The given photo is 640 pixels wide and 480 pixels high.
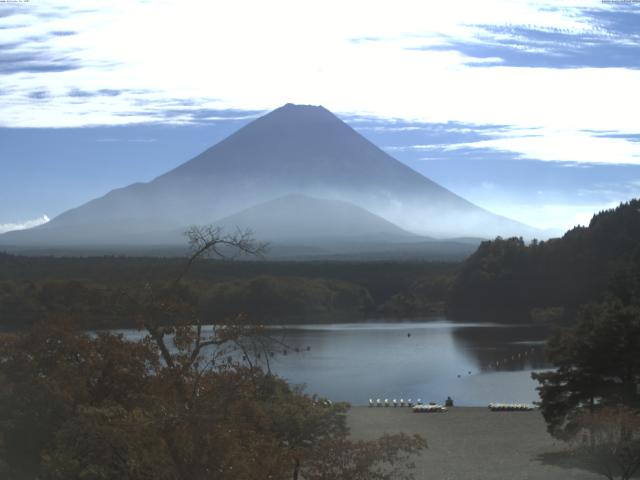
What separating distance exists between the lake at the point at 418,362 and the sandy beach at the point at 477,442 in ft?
9.00

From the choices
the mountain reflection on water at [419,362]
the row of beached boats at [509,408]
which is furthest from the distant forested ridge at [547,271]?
the row of beached boats at [509,408]

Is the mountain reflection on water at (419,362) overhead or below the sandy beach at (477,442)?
below

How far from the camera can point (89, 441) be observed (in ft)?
24.8

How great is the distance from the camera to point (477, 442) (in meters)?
18.1

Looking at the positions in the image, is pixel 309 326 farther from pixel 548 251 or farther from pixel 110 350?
pixel 110 350

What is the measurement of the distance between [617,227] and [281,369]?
34.4m

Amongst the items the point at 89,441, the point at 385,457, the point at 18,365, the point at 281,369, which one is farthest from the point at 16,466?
the point at 281,369

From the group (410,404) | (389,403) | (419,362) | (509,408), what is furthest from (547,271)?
(509,408)

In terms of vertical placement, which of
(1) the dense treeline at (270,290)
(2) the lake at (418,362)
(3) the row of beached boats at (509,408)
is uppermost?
(1) the dense treeline at (270,290)

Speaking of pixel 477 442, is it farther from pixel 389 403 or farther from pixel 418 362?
pixel 418 362

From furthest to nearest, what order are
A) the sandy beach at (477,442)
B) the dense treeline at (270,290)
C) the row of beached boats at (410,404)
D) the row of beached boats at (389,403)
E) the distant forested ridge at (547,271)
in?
1. the distant forested ridge at (547,271)
2. the dense treeline at (270,290)
3. the row of beached boats at (389,403)
4. the row of beached boats at (410,404)
5. the sandy beach at (477,442)

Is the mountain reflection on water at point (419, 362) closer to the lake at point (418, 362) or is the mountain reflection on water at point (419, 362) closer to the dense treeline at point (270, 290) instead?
the lake at point (418, 362)

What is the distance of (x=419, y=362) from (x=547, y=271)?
29.3 metres

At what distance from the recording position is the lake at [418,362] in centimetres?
2808
